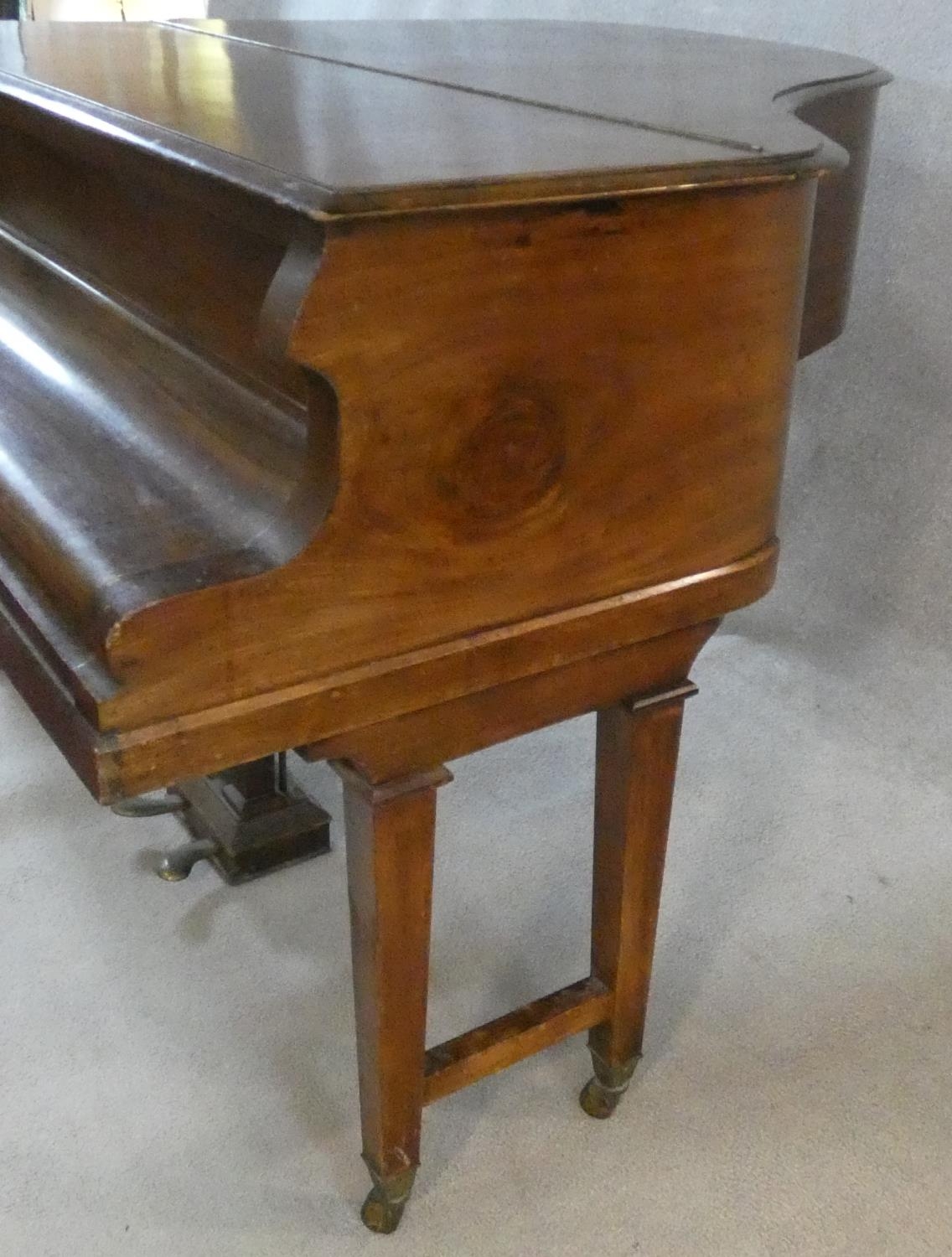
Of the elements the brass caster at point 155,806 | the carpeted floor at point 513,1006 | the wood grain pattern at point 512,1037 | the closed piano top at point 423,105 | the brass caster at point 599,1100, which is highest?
the closed piano top at point 423,105

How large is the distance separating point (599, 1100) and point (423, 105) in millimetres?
1028

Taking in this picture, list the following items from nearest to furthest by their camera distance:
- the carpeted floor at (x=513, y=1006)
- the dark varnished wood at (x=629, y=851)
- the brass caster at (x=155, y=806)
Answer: the dark varnished wood at (x=629, y=851), the carpeted floor at (x=513, y=1006), the brass caster at (x=155, y=806)

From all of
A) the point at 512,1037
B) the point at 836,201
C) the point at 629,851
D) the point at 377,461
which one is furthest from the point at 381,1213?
the point at 836,201

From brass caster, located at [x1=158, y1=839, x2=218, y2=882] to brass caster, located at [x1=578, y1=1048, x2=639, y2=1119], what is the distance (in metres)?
0.62

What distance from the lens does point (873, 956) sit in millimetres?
1601

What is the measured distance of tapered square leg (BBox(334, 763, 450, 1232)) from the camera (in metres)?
0.99

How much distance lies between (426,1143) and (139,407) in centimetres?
84

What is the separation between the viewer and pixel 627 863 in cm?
123

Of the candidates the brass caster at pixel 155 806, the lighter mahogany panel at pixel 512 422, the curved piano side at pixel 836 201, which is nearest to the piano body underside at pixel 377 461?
the lighter mahogany panel at pixel 512 422

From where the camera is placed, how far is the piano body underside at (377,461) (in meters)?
0.74

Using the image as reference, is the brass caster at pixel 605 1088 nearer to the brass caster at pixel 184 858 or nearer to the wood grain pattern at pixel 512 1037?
the wood grain pattern at pixel 512 1037

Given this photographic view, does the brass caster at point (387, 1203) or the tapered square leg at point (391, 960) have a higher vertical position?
the tapered square leg at point (391, 960)

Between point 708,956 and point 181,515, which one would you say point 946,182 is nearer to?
point 708,956

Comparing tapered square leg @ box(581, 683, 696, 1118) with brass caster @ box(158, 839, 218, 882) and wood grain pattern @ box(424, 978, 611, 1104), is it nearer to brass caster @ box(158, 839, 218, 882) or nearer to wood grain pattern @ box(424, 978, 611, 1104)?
wood grain pattern @ box(424, 978, 611, 1104)
